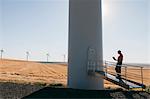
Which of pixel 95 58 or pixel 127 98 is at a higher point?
pixel 95 58

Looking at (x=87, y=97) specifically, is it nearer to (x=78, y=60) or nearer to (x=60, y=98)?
(x=60, y=98)

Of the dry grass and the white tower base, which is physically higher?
the white tower base

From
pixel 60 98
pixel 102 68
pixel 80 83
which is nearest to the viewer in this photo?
pixel 60 98

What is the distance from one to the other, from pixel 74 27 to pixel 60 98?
4.19 metres

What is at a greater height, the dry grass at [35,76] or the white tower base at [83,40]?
the white tower base at [83,40]

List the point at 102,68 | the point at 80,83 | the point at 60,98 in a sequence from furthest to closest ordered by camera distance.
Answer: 1. the point at 102,68
2. the point at 80,83
3. the point at 60,98

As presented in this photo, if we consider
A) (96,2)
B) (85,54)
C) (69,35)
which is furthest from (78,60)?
(96,2)

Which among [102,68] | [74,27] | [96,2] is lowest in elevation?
[102,68]

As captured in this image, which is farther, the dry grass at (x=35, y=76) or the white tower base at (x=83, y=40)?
the dry grass at (x=35, y=76)

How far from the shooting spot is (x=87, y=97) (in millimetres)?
8023

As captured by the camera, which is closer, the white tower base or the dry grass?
the white tower base

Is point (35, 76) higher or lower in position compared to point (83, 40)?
lower

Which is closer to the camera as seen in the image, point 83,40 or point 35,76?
point 83,40

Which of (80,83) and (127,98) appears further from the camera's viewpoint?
(80,83)
